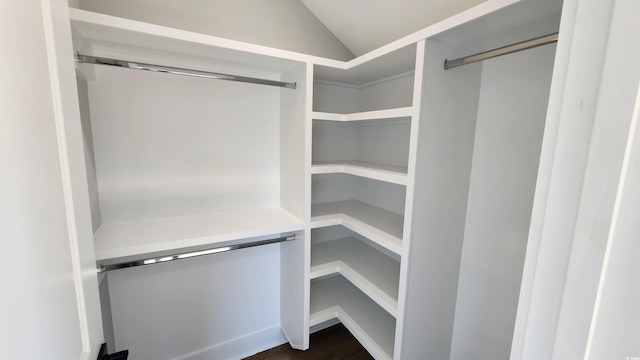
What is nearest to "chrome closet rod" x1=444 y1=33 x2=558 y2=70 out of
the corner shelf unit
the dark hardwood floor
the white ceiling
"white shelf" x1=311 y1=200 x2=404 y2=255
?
the corner shelf unit

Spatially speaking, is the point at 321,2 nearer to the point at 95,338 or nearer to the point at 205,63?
the point at 205,63

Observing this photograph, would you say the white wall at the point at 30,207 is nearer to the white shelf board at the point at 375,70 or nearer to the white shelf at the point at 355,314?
the white shelf board at the point at 375,70

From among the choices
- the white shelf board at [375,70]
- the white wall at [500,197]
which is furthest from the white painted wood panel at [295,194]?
the white wall at [500,197]

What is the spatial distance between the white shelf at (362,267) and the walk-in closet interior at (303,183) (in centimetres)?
1

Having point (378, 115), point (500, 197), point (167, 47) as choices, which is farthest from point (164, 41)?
point (500, 197)

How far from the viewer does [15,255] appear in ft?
1.15

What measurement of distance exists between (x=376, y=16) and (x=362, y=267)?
1.53m

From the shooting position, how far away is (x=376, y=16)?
146cm

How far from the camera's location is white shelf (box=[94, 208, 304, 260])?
112cm

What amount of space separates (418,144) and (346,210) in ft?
2.72

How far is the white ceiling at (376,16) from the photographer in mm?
1251

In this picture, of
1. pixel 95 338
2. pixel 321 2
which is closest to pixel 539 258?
pixel 95 338

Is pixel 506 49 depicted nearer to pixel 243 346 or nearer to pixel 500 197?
pixel 500 197

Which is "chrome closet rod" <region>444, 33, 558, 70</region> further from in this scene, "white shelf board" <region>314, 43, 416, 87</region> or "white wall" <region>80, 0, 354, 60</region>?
"white wall" <region>80, 0, 354, 60</region>
